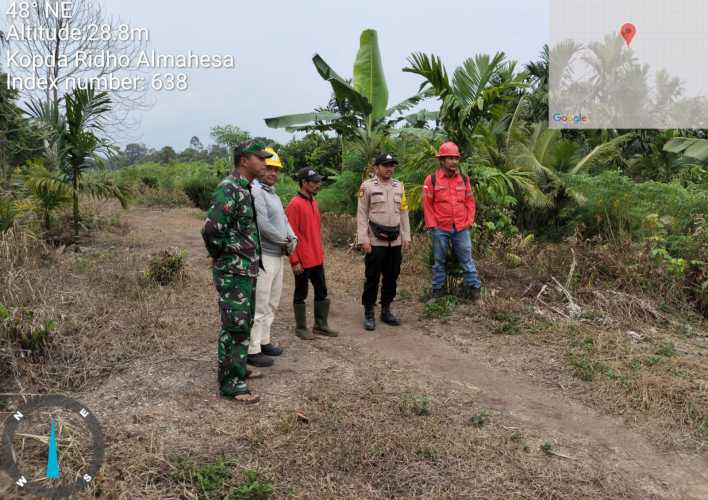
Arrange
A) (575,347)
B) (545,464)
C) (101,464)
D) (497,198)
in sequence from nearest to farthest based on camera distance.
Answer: (101,464)
(545,464)
(575,347)
(497,198)

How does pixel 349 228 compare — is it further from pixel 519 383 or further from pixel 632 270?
pixel 519 383

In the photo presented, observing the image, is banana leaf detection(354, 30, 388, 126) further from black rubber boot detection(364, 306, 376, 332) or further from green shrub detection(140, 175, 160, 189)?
green shrub detection(140, 175, 160, 189)

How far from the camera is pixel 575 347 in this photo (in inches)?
180

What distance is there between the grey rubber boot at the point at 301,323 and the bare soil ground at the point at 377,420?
0.10m

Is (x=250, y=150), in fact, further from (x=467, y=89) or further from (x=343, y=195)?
(x=343, y=195)

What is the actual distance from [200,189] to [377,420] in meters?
15.5

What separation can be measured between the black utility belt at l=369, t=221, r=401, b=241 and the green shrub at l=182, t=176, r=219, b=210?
1309 centimetres

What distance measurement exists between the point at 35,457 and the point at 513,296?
182 inches

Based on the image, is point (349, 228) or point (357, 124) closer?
point (349, 228)

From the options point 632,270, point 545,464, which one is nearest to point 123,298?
point 545,464

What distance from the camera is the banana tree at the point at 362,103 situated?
9938mm

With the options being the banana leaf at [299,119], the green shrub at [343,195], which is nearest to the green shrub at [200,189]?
the banana leaf at [299,119]

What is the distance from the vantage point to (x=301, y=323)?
195 inches

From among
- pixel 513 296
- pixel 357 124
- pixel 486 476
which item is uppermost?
pixel 357 124
